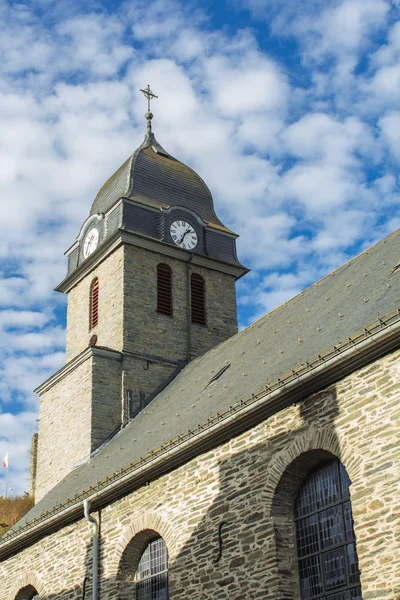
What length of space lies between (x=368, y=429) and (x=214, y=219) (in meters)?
17.1

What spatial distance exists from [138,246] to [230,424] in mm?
12228

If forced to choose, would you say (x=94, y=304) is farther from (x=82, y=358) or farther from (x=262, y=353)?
(x=262, y=353)

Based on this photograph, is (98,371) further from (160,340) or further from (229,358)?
(229,358)

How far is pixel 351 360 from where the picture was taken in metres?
12.1

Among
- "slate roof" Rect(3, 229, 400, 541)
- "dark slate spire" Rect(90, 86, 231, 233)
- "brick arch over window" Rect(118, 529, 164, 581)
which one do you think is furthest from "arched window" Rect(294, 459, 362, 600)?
"dark slate spire" Rect(90, 86, 231, 233)

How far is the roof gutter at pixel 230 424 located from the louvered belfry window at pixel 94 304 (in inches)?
326

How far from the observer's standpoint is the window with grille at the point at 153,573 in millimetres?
15180

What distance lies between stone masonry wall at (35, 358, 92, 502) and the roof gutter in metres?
3.94

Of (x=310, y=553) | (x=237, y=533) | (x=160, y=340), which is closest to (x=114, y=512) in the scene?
(x=237, y=533)

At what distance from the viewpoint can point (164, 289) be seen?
25469 mm

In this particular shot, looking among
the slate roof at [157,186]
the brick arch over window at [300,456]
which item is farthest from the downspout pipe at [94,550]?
the slate roof at [157,186]

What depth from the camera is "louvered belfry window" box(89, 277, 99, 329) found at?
2581cm

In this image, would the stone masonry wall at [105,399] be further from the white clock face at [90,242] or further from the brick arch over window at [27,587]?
the white clock face at [90,242]

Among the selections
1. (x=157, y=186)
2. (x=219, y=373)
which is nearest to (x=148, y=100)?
(x=157, y=186)
